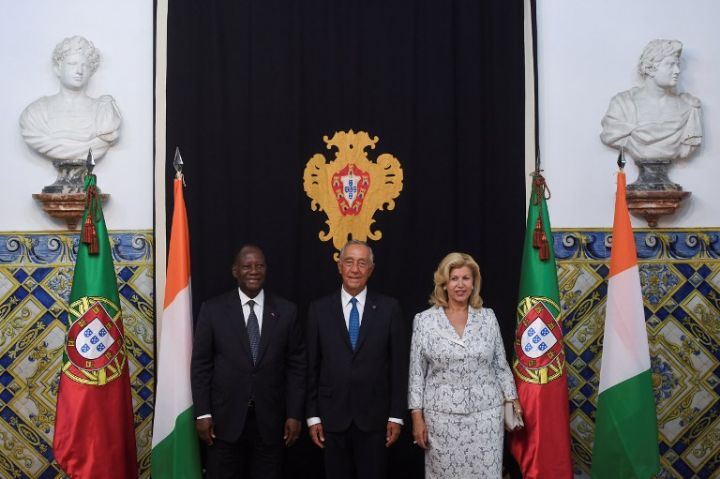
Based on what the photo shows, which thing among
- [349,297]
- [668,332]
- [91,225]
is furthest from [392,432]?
[668,332]

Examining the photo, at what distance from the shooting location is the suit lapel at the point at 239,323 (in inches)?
134

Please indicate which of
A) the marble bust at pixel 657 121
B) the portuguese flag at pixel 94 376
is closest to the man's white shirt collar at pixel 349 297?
the portuguese flag at pixel 94 376

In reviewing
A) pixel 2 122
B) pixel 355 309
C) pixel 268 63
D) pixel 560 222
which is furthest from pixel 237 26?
pixel 560 222

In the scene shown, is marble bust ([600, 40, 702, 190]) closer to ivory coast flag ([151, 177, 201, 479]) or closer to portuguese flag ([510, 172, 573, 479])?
portuguese flag ([510, 172, 573, 479])

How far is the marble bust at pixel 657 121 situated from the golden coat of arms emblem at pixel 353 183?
1.18 m

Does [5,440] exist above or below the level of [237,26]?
below

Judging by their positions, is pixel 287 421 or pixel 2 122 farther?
pixel 2 122

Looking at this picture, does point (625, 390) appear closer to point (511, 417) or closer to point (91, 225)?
point (511, 417)

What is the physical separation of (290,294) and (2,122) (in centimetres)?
172

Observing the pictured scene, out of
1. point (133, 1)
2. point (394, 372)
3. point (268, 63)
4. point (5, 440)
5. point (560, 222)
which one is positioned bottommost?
point (5, 440)

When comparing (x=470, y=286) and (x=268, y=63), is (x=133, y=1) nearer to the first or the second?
(x=268, y=63)

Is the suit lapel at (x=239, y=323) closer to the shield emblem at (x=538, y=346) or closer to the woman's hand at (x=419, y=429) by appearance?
the woman's hand at (x=419, y=429)

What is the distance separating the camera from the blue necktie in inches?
135

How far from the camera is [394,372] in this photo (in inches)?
134
